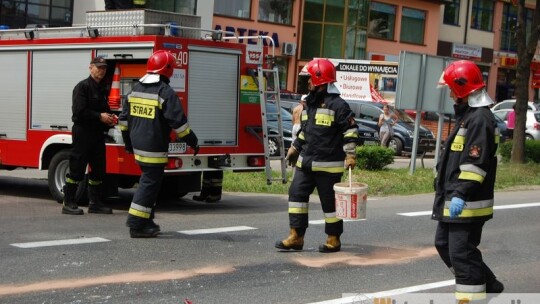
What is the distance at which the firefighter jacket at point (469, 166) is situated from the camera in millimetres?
6086

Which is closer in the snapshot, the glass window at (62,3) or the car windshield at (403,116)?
the car windshield at (403,116)

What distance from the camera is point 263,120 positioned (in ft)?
40.5

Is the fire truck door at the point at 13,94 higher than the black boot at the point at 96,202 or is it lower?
higher

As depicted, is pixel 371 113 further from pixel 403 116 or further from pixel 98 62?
pixel 98 62

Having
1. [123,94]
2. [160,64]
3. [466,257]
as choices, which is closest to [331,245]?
[160,64]

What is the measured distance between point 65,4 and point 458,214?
24495 mm

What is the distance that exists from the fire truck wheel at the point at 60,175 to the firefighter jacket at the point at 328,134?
14.0ft

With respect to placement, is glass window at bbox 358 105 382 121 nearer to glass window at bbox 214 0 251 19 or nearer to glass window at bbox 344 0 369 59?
glass window at bbox 214 0 251 19

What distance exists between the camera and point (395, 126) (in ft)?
89.5

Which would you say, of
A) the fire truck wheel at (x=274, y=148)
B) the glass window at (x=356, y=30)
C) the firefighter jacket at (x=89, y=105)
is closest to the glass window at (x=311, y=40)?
the glass window at (x=356, y=30)

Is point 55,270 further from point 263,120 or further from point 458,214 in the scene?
point 263,120

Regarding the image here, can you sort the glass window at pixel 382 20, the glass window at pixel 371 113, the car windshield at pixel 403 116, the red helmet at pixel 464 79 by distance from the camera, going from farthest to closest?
the glass window at pixel 382 20 → the car windshield at pixel 403 116 → the glass window at pixel 371 113 → the red helmet at pixel 464 79

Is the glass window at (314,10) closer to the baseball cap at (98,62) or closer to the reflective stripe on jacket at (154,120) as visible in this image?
the baseball cap at (98,62)

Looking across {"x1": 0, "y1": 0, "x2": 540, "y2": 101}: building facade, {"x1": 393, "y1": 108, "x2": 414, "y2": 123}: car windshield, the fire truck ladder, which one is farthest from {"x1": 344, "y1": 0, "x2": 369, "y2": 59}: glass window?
the fire truck ladder
